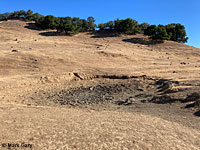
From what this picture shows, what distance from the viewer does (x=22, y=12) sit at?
142 ft

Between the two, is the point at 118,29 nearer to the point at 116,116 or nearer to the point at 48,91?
the point at 48,91

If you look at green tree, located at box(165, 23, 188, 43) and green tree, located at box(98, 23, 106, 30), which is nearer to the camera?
green tree, located at box(165, 23, 188, 43)

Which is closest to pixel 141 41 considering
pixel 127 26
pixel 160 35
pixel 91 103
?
pixel 160 35

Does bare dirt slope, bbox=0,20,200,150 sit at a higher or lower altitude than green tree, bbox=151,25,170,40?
lower

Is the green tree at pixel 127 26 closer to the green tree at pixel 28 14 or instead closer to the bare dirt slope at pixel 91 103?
the bare dirt slope at pixel 91 103

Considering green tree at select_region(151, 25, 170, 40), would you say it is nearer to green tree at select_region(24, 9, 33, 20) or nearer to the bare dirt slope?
the bare dirt slope

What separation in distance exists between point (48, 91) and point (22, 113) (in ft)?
18.3

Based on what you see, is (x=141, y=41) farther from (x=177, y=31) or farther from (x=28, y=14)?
(x=28, y=14)

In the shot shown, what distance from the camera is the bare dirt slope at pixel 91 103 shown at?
439 centimetres

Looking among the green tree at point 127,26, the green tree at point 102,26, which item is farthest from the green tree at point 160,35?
the green tree at point 102,26

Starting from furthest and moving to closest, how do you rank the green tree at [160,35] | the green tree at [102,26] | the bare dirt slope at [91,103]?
the green tree at [102,26], the green tree at [160,35], the bare dirt slope at [91,103]

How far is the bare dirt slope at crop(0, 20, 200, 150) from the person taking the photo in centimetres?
439

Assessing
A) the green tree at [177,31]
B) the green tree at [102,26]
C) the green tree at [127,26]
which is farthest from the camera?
the green tree at [102,26]

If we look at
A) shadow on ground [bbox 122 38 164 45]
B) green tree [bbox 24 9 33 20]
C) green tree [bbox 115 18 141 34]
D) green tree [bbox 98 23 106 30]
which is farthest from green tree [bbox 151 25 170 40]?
green tree [bbox 24 9 33 20]
